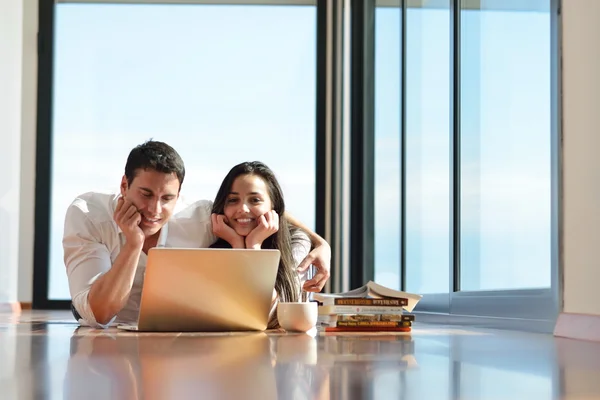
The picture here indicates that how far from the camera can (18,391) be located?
94 cm

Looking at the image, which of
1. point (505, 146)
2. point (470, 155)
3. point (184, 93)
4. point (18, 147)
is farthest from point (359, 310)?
point (18, 147)

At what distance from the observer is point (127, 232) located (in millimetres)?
2459

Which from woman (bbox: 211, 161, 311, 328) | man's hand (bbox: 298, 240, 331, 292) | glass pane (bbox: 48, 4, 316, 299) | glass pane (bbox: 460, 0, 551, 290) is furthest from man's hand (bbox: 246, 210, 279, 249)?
glass pane (bbox: 48, 4, 316, 299)

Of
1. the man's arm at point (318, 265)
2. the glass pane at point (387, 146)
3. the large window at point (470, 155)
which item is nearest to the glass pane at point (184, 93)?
the glass pane at point (387, 146)

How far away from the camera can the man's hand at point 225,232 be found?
272cm

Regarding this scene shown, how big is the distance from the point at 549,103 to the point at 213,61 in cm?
385

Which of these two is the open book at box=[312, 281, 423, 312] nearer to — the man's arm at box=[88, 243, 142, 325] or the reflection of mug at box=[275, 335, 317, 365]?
the reflection of mug at box=[275, 335, 317, 365]

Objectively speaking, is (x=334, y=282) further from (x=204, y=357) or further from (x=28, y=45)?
(x=204, y=357)

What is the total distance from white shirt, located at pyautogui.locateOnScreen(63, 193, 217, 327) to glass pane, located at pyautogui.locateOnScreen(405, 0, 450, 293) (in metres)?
1.19

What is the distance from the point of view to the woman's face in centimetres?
274

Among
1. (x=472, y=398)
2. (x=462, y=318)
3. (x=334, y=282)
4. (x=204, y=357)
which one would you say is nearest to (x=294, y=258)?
(x=462, y=318)

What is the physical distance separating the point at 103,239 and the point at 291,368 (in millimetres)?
1540

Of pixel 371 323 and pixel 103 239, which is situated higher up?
pixel 103 239

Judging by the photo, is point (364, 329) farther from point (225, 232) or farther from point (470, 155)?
point (470, 155)
